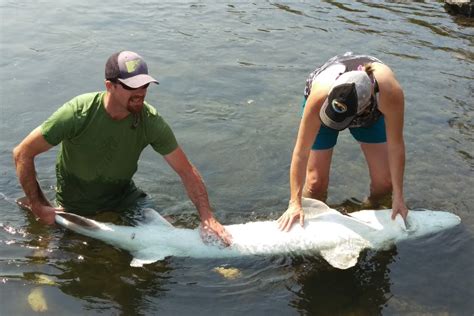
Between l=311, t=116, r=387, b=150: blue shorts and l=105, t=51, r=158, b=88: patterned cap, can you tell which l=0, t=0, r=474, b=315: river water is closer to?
l=311, t=116, r=387, b=150: blue shorts

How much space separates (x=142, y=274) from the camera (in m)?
4.98

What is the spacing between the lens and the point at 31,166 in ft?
15.3

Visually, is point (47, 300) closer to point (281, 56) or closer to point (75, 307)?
point (75, 307)

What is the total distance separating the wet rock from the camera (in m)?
Answer: 13.2

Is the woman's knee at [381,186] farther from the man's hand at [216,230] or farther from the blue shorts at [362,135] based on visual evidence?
the man's hand at [216,230]

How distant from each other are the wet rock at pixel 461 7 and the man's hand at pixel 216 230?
10.9 metres

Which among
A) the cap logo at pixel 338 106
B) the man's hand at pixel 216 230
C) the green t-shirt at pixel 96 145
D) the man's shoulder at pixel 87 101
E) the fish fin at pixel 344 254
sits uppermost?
the cap logo at pixel 338 106

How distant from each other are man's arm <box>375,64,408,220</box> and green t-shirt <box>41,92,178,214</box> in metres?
1.83

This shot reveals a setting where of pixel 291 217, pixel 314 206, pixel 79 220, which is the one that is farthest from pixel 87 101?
pixel 314 206

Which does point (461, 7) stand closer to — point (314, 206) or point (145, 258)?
point (314, 206)


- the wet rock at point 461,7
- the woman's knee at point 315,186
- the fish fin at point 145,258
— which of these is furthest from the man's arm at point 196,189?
the wet rock at point 461,7

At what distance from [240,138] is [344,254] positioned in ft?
10.4

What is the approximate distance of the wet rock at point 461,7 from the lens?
13.2m

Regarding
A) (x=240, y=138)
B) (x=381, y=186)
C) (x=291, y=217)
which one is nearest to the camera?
(x=291, y=217)
